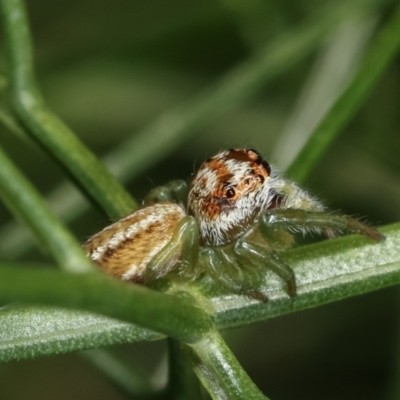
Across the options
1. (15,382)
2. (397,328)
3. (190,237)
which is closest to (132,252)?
(190,237)

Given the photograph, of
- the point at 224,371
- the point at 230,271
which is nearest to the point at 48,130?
the point at 230,271

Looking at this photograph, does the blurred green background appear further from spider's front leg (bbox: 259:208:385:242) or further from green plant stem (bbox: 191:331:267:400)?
green plant stem (bbox: 191:331:267:400)

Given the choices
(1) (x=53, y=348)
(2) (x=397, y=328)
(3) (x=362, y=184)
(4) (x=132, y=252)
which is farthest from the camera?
(3) (x=362, y=184)

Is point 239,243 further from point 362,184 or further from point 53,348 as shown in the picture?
point 362,184

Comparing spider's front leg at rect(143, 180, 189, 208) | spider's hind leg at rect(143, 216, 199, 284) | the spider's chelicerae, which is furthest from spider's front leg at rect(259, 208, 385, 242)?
spider's front leg at rect(143, 180, 189, 208)

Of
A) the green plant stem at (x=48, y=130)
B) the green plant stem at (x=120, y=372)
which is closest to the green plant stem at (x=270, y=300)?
the green plant stem at (x=48, y=130)

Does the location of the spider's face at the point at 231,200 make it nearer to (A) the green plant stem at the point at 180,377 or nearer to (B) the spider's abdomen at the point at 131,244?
(B) the spider's abdomen at the point at 131,244
